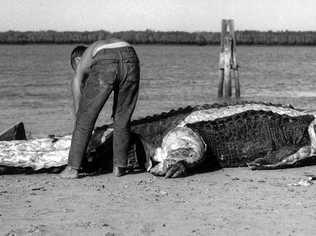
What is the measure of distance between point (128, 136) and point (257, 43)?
120m

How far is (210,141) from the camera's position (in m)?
8.85

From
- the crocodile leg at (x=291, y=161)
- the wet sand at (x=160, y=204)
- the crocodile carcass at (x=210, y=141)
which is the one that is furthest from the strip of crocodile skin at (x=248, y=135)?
the wet sand at (x=160, y=204)

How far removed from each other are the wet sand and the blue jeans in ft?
1.67

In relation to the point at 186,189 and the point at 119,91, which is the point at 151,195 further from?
the point at 119,91

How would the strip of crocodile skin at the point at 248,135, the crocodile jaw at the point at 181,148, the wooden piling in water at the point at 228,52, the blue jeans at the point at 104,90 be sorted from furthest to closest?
the wooden piling in water at the point at 228,52 < the strip of crocodile skin at the point at 248,135 < the crocodile jaw at the point at 181,148 < the blue jeans at the point at 104,90

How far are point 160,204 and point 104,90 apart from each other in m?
1.89

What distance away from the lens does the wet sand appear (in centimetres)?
593

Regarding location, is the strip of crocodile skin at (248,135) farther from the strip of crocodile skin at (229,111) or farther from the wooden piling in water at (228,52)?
the wooden piling in water at (228,52)

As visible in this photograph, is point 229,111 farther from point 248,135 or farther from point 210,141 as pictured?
point 210,141

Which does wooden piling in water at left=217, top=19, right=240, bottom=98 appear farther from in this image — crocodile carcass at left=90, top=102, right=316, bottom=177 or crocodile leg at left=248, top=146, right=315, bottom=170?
crocodile leg at left=248, top=146, right=315, bottom=170

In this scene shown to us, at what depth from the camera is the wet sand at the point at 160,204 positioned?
593 cm

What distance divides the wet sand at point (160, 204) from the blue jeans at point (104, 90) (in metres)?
0.51

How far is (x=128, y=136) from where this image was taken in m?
8.27

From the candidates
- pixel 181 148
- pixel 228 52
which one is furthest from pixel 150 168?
pixel 228 52
